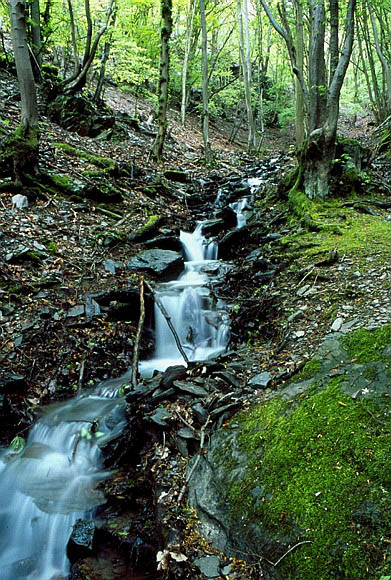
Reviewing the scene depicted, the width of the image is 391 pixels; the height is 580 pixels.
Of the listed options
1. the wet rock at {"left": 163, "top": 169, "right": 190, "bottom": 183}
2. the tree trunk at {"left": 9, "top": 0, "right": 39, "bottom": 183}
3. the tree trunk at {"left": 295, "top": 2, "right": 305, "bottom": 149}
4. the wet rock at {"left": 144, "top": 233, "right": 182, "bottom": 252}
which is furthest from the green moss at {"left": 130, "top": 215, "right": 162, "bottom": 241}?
the tree trunk at {"left": 295, "top": 2, "right": 305, "bottom": 149}

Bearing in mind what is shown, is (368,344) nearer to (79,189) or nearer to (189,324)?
(189,324)

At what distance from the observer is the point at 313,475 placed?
8.40ft

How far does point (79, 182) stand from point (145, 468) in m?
7.11

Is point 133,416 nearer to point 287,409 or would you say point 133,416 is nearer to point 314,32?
point 287,409

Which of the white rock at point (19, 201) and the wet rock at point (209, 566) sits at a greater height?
the white rock at point (19, 201)

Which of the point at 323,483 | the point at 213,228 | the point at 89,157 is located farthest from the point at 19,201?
the point at 323,483

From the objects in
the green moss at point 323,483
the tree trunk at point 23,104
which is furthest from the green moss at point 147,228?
the green moss at point 323,483

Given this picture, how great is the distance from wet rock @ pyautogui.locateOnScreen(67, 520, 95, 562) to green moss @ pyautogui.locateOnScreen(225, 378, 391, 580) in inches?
53.7

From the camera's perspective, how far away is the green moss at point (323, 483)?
7.07 feet

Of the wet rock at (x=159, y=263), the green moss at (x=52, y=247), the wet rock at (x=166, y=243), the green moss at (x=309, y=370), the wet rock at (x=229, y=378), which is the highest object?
the green moss at (x=52, y=247)

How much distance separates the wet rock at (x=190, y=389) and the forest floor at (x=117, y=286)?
54 cm

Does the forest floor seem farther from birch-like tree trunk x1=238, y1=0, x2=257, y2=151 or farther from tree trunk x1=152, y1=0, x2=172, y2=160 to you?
birch-like tree trunk x1=238, y1=0, x2=257, y2=151

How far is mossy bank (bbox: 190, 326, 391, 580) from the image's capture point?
7.20ft

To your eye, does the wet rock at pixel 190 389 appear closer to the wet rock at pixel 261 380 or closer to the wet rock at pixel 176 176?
Result: the wet rock at pixel 261 380
